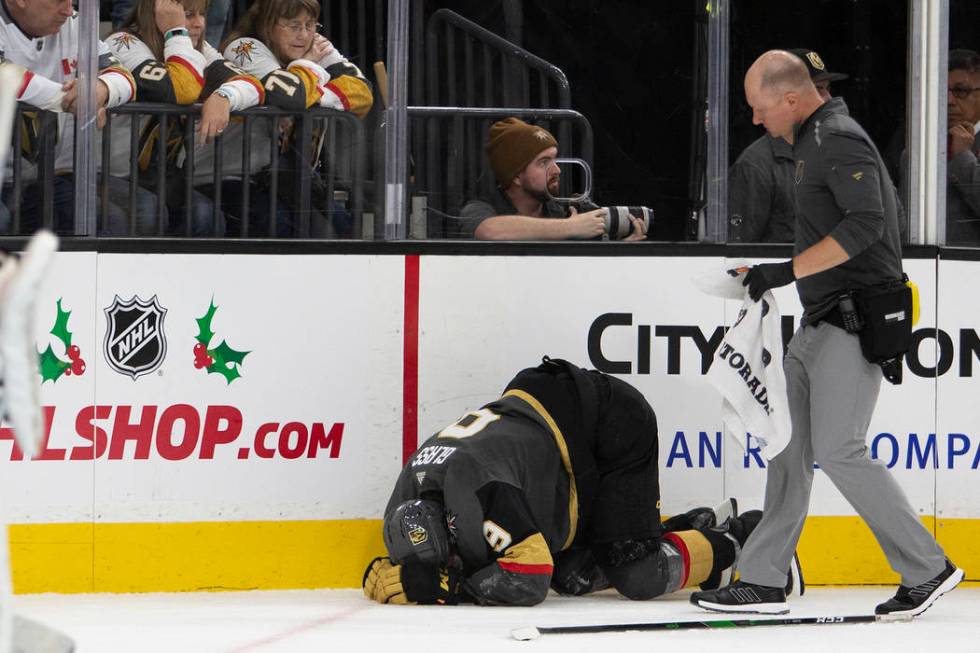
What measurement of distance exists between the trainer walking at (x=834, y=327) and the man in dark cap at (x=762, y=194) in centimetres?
64

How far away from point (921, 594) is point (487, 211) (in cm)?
172

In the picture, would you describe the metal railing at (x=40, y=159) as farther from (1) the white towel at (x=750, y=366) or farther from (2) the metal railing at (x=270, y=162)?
(1) the white towel at (x=750, y=366)

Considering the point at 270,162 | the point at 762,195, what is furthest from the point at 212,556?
the point at 762,195

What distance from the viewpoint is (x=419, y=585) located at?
4.27m

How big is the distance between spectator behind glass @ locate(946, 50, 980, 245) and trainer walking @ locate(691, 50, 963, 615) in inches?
34.9

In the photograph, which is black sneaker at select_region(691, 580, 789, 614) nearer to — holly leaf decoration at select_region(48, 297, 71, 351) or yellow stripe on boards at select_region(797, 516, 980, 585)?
yellow stripe on boards at select_region(797, 516, 980, 585)

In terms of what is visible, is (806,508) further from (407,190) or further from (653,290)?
(407,190)

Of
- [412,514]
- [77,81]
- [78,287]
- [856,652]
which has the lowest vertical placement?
[856,652]

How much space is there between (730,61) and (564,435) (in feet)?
4.41

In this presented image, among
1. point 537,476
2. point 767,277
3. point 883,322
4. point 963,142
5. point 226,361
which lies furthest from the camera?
point 963,142

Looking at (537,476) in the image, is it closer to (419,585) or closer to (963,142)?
A: (419,585)

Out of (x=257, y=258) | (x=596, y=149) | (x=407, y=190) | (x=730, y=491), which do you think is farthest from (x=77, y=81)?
(x=730, y=491)

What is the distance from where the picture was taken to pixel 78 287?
4.43 metres

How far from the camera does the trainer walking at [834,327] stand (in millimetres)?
3926
